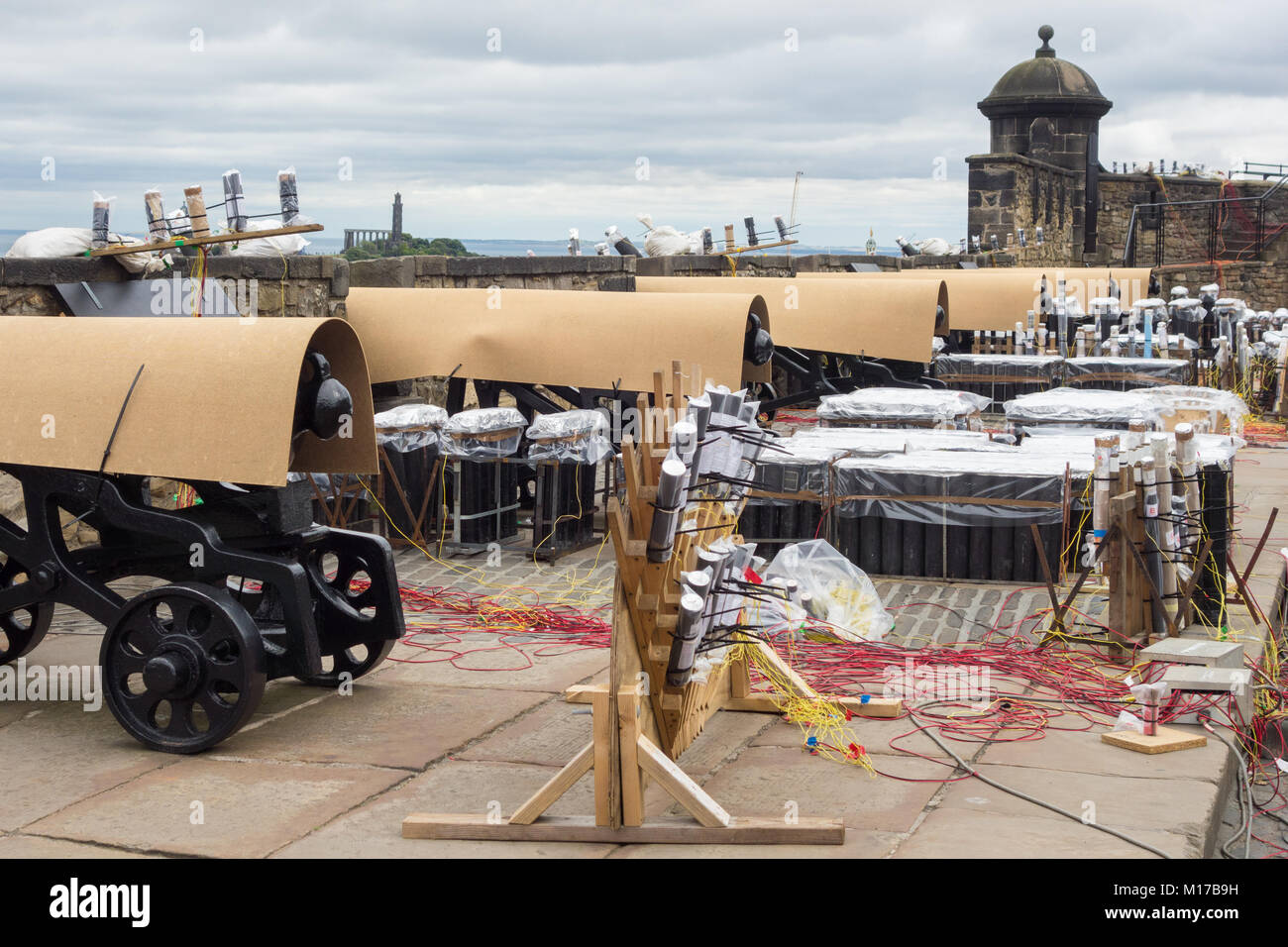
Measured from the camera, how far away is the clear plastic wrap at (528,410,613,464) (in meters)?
9.56

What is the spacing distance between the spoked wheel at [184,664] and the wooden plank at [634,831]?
1.10 m

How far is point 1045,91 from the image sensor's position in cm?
3838

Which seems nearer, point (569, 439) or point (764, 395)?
point (569, 439)

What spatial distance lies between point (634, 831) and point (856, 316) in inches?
418

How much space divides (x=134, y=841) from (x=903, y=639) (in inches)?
155

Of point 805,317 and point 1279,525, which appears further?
point 805,317

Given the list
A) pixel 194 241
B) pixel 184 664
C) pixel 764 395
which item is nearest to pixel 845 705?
pixel 184 664

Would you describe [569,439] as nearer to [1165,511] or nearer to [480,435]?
[480,435]

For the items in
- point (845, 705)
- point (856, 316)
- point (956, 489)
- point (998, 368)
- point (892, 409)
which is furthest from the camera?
point (998, 368)

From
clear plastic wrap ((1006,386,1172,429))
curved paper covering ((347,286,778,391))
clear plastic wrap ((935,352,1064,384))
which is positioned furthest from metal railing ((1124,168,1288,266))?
curved paper covering ((347,286,778,391))

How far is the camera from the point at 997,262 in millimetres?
30266
